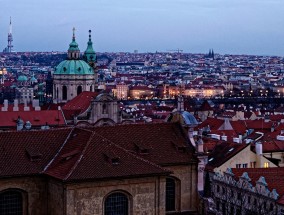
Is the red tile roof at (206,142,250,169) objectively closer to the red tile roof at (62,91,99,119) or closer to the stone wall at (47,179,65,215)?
the stone wall at (47,179,65,215)

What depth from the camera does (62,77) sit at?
106m

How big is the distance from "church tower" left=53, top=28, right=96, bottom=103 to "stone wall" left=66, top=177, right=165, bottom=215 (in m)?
68.5

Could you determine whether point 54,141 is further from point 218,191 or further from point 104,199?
point 218,191

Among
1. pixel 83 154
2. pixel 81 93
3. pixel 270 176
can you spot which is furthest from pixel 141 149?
pixel 81 93

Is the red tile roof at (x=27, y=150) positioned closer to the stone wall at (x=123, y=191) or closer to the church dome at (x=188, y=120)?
the stone wall at (x=123, y=191)

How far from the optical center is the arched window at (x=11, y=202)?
34594 mm

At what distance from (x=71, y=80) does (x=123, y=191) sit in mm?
71174

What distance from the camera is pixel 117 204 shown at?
35188 millimetres

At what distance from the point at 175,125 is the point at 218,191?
13479 millimetres

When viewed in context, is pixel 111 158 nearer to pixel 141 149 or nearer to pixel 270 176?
pixel 141 149

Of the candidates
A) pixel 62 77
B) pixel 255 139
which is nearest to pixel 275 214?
pixel 255 139

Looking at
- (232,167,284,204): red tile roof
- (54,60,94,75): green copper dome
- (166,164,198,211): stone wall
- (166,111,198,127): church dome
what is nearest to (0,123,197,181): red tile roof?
(166,164,198,211): stone wall

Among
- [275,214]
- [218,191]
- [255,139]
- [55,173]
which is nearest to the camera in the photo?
[55,173]

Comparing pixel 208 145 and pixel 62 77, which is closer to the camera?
pixel 208 145
